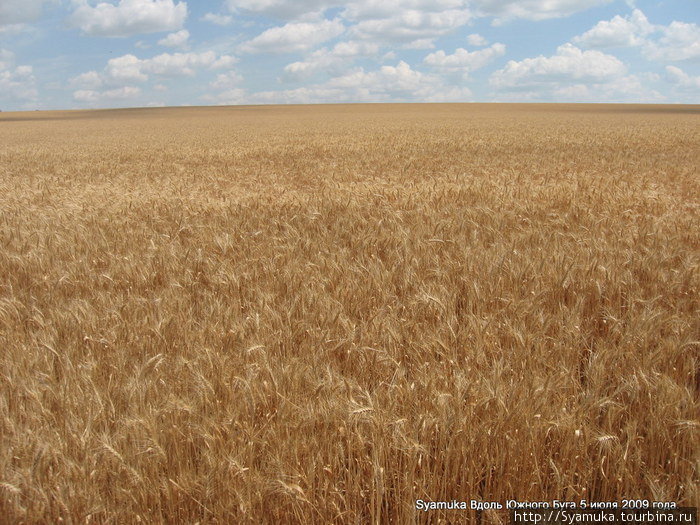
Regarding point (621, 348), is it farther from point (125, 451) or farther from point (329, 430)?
point (125, 451)

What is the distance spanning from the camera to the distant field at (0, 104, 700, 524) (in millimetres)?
1625

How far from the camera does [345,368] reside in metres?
2.37

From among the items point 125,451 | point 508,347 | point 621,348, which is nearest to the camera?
point 125,451

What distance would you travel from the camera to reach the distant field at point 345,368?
162 centimetres

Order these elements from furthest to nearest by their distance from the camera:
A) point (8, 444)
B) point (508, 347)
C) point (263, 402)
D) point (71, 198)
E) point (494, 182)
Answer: point (494, 182), point (71, 198), point (508, 347), point (263, 402), point (8, 444)

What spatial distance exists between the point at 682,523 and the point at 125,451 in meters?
1.81

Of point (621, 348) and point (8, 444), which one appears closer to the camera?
point (8, 444)

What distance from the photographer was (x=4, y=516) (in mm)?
1508

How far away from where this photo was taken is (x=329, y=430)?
1.83m

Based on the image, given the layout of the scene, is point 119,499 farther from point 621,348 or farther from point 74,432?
point 621,348

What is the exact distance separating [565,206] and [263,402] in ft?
16.7

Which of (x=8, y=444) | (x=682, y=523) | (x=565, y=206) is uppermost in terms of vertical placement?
(x=565, y=206)

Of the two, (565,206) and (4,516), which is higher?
(565,206)

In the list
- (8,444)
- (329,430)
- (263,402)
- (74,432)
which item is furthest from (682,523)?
(8,444)
